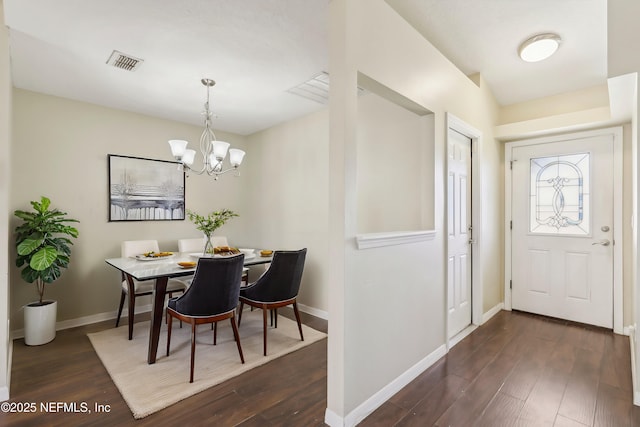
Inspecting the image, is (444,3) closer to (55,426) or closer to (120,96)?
(120,96)

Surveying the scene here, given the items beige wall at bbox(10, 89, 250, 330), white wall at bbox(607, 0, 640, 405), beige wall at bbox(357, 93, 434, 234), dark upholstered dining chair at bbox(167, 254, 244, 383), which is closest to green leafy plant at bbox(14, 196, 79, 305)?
beige wall at bbox(10, 89, 250, 330)

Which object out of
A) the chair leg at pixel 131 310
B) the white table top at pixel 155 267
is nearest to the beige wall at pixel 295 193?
the white table top at pixel 155 267

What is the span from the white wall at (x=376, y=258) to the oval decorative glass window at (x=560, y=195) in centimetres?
168

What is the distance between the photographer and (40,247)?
2.78 metres

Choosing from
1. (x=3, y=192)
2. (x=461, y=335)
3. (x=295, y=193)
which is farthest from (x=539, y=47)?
(x=3, y=192)

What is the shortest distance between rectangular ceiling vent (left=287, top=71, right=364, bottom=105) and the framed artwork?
70.7 inches

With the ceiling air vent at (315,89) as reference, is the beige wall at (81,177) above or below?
below

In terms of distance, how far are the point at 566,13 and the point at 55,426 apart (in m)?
4.47

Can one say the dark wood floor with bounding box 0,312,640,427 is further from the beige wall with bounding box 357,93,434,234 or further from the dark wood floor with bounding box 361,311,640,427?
the beige wall with bounding box 357,93,434,234

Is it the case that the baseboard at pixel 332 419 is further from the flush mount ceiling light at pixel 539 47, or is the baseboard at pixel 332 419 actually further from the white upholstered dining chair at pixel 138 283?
the flush mount ceiling light at pixel 539 47

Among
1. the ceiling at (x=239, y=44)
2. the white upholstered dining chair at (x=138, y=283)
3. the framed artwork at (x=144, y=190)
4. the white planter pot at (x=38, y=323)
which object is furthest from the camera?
the framed artwork at (x=144, y=190)

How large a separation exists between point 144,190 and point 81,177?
25.7 inches

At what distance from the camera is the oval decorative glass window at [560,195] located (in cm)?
333

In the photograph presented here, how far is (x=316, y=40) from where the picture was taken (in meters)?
2.39
